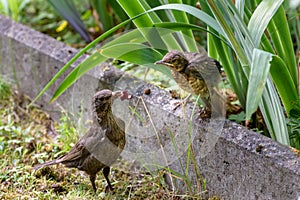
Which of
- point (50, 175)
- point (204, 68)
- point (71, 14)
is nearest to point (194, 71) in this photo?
point (204, 68)

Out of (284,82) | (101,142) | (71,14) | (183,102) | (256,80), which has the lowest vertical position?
(284,82)

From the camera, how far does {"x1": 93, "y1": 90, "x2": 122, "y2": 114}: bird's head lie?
321cm

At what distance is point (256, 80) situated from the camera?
238 centimetres

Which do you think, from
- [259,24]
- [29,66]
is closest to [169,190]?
[259,24]

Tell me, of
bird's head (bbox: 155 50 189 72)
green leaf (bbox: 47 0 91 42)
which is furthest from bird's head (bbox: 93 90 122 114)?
green leaf (bbox: 47 0 91 42)

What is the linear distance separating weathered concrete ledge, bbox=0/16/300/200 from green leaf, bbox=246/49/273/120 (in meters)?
0.61

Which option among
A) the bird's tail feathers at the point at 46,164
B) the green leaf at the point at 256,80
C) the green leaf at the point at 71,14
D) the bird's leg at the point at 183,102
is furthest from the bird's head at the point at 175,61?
the green leaf at the point at 71,14

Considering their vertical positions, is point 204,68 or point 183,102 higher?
point 204,68

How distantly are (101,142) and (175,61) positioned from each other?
578 mm

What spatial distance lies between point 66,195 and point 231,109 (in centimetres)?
105

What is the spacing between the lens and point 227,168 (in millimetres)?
3162

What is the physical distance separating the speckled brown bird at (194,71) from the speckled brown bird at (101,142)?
34cm

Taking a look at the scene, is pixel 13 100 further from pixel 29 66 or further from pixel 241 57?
pixel 241 57

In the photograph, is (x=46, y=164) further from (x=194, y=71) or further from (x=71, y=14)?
(x=71, y=14)
